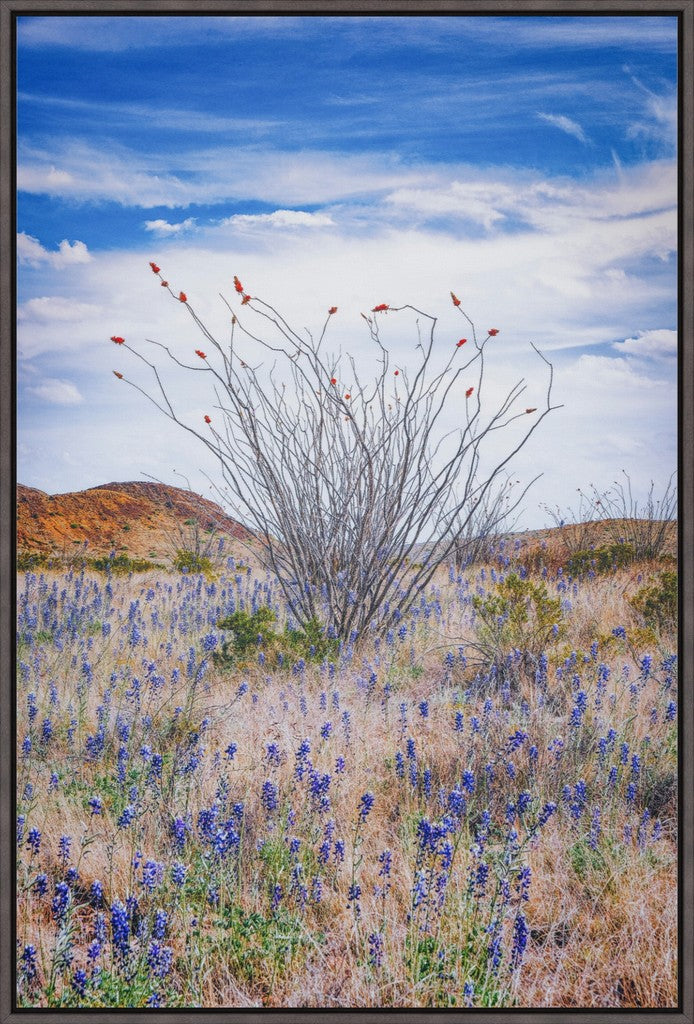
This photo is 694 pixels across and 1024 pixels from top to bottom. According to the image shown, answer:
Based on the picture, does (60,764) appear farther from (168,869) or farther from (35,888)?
(168,869)

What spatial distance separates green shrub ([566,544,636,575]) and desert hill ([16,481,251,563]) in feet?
7.88

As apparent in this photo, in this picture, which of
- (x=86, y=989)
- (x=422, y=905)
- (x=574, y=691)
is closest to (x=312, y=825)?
(x=422, y=905)

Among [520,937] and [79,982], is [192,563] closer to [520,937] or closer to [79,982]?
[79,982]

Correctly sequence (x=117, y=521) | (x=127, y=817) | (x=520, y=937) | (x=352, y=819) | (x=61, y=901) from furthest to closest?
(x=117, y=521), (x=352, y=819), (x=127, y=817), (x=61, y=901), (x=520, y=937)

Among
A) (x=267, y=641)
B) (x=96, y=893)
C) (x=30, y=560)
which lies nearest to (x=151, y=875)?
(x=96, y=893)

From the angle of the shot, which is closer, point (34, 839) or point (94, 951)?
point (94, 951)

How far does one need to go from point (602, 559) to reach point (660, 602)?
1817 mm

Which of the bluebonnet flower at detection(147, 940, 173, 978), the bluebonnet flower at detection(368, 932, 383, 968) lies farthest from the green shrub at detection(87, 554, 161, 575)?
the bluebonnet flower at detection(368, 932, 383, 968)

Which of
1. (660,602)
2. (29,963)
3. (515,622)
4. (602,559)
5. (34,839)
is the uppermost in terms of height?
(602,559)

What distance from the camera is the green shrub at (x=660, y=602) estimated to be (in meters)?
3.35

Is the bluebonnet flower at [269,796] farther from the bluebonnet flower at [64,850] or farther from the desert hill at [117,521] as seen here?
the desert hill at [117,521]

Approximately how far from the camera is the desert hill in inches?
147

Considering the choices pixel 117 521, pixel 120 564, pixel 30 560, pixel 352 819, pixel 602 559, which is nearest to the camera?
pixel 352 819

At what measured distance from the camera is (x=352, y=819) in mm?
2523
